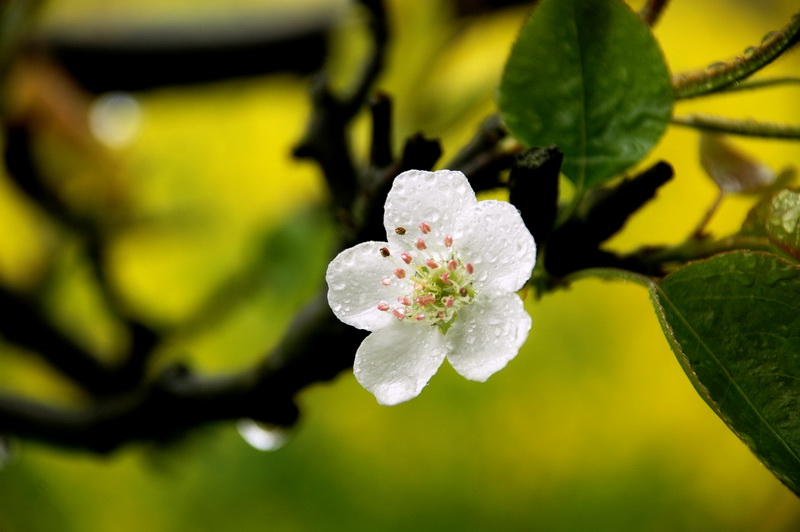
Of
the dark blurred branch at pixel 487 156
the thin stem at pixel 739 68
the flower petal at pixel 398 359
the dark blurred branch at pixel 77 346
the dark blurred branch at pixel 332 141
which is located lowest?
the dark blurred branch at pixel 77 346

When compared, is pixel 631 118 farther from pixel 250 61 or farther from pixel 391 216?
pixel 250 61

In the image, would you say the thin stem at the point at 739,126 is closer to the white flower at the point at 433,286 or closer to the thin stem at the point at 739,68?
the thin stem at the point at 739,68

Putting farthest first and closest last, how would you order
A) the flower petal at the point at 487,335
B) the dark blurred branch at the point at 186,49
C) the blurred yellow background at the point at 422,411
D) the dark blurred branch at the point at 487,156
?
the dark blurred branch at the point at 186,49 < the blurred yellow background at the point at 422,411 < the dark blurred branch at the point at 487,156 < the flower petal at the point at 487,335

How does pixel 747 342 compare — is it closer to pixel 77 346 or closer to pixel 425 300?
pixel 425 300

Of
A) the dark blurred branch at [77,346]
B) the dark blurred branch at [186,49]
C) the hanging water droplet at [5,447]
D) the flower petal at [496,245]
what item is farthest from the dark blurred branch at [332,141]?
the dark blurred branch at [186,49]

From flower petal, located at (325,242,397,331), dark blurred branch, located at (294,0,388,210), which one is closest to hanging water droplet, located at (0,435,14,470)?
dark blurred branch, located at (294,0,388,210)

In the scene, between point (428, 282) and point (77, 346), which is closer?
point (428, 282)

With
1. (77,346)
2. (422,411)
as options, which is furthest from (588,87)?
(422,411)
